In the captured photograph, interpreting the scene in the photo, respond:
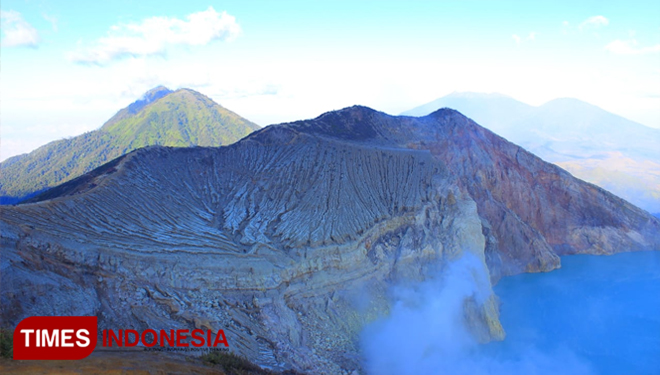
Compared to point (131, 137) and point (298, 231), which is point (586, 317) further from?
point (131, 137)

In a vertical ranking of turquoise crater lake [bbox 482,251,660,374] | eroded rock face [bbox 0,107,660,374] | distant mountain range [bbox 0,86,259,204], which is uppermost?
distant mountain range [bbox 0,86,259,204]

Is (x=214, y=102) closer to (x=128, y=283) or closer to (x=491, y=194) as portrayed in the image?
(x=491, y=194)

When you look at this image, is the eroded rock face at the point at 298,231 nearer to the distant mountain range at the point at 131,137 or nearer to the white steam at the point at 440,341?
the white steam at the point at 440,341

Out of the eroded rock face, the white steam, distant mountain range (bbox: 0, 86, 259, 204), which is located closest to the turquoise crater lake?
the white steam

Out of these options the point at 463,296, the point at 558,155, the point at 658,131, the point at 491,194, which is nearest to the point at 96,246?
the point at 463,296

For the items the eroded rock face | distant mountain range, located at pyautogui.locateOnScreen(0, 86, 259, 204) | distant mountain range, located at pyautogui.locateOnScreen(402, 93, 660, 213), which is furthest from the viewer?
distant mountain range, located at pyautogui.locateOnScreen(402, 93, 660, 213)

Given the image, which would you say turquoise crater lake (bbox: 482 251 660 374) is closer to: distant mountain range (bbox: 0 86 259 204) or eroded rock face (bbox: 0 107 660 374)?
eroded rock face (bbox: 0 107 660 374)
